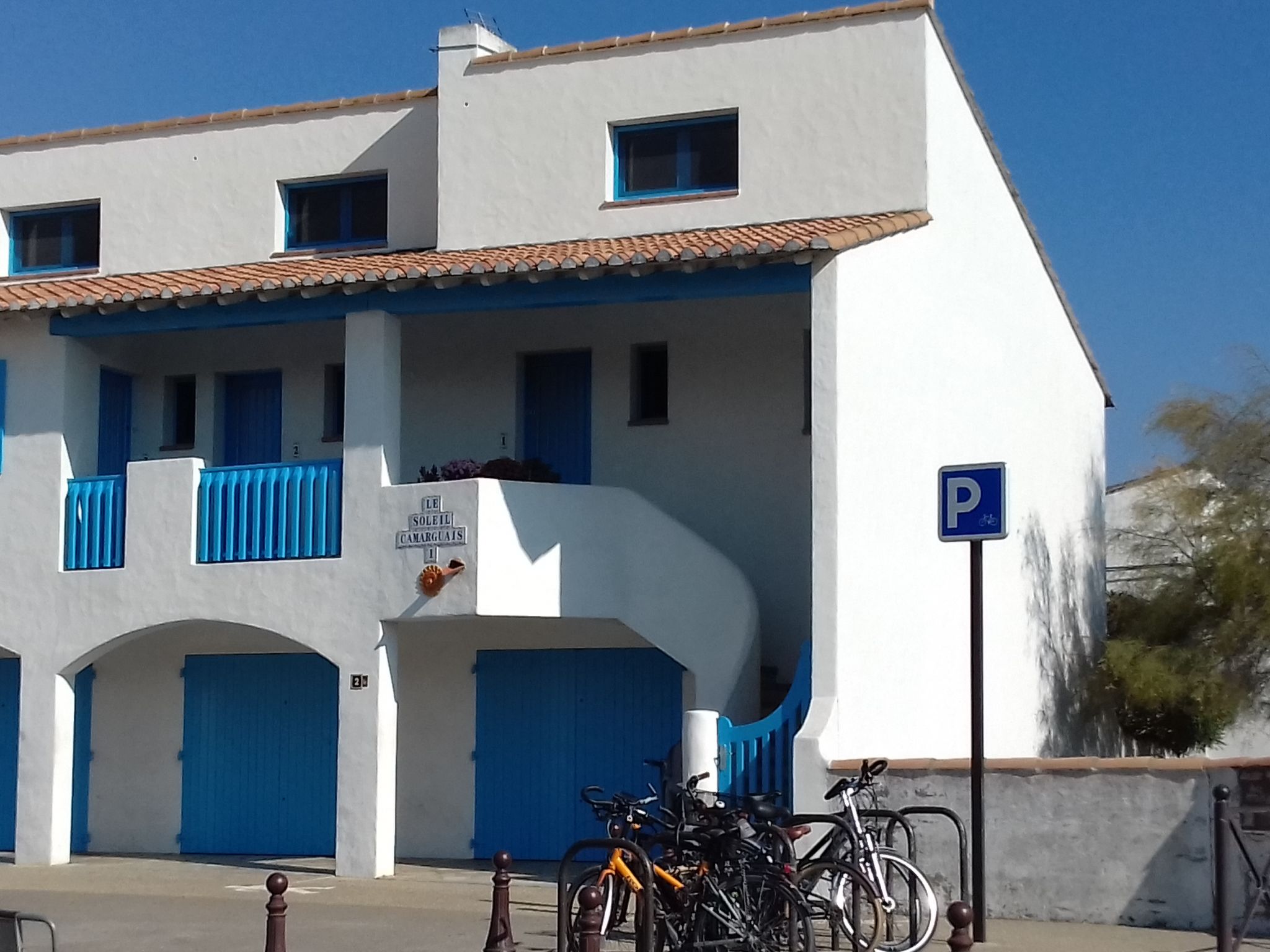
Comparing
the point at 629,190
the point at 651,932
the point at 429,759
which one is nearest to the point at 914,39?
the point at 629,190

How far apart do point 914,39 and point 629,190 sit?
3.28 metres

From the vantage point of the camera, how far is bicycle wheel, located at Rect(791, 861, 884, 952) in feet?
37.3

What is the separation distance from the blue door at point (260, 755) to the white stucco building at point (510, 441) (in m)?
0.04

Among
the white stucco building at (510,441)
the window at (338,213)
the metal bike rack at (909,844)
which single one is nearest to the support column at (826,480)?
the white stucco building at (510,441)

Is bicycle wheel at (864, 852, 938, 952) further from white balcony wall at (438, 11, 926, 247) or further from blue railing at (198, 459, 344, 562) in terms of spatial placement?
white balcony wall at (438, 11, 926, 247)

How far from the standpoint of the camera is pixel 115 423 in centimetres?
2023

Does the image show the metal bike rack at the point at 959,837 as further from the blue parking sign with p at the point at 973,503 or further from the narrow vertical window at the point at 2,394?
A: the narrow vertical window at the point at 2,394

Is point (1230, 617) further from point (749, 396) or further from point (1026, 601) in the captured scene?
point (749, 396)

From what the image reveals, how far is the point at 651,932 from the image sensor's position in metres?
10.4

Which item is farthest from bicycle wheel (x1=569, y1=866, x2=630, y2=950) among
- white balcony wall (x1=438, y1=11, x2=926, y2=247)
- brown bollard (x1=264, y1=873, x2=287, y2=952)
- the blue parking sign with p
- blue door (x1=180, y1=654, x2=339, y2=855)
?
white balcony wall (x1=438, y1=11, x2=926, y2=247)

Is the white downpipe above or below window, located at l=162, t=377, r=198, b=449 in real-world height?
below

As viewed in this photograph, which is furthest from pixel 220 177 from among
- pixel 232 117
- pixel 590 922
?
pixel 590 922

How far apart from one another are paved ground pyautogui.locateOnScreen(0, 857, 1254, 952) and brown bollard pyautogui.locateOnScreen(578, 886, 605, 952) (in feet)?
8.24

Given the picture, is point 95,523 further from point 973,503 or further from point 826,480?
point 973,503
